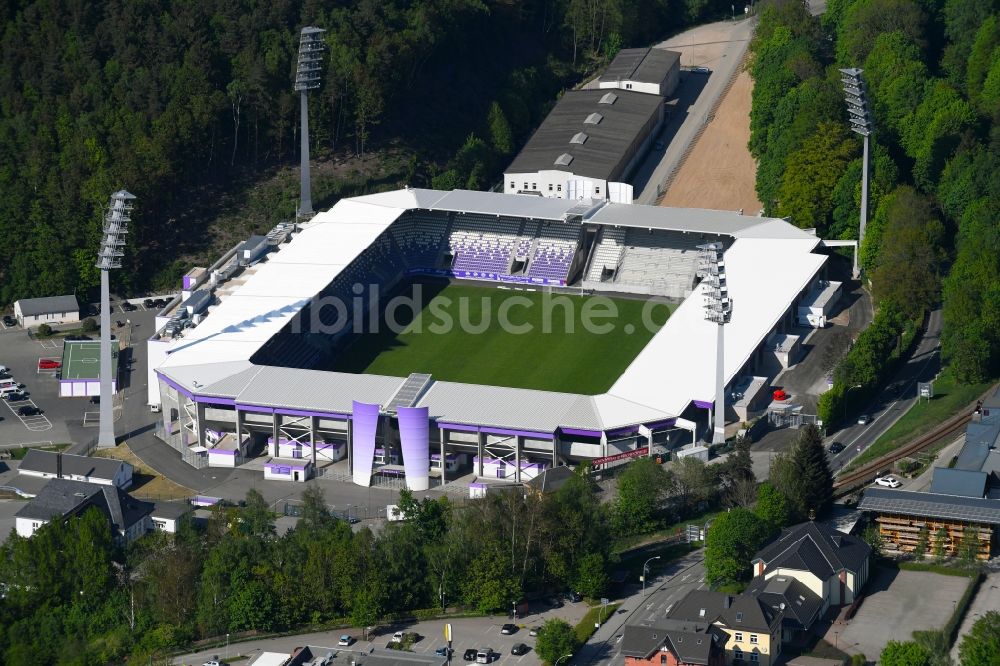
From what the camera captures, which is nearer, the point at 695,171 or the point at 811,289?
the point at 811,289

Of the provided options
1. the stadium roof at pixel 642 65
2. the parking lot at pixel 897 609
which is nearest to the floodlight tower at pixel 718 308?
the parking lot at pixel 897 609

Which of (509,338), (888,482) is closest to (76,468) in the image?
(509,338)

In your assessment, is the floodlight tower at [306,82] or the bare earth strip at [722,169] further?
the bare earth strip at [722,169]

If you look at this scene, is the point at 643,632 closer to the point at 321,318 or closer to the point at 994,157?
the point at 321,318

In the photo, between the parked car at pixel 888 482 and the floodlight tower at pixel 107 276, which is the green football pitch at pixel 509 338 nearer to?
the floodlight tower at pixel 107 276

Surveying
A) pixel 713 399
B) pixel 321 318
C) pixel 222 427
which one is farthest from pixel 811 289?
pixel 222 427

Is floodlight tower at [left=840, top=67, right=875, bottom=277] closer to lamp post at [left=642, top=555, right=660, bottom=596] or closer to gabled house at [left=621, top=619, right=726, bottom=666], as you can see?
lamp post at [left=642, top=555, right=660, bottom=596]
